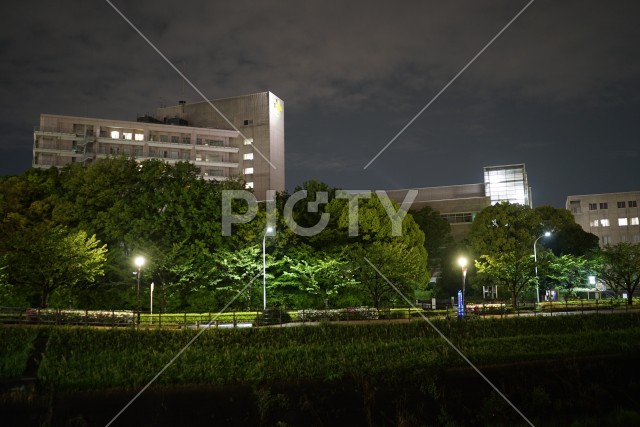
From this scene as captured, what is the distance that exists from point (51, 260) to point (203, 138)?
64718 millimetres

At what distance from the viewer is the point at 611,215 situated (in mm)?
106812

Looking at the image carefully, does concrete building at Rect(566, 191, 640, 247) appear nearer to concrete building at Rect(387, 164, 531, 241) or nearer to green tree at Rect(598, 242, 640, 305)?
concrete building at Rect(387, 164, 531, 241)

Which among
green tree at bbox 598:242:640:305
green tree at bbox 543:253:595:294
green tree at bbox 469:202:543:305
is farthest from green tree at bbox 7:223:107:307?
green tree at bbox 598:242:640:305

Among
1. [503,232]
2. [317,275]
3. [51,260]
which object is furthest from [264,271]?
[503,232]

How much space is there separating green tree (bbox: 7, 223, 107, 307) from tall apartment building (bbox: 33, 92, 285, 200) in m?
51.9

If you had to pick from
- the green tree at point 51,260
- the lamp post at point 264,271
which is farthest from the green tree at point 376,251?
the green tree at point 51,260

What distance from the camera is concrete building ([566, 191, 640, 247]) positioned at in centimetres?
10500

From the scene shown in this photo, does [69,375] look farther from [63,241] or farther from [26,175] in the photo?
[26,175]

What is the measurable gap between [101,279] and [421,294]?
3751cm

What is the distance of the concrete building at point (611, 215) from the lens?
10500 cm

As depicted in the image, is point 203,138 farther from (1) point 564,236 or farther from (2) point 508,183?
(2) point 508,183

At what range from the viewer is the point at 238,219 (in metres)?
45.9

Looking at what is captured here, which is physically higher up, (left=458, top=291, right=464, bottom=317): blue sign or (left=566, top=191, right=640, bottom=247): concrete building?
(left=566, top=191, right=640, bottom=247): concrete building

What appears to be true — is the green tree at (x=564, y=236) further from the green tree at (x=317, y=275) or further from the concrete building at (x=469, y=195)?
the green tree at (x=317, y=275)
